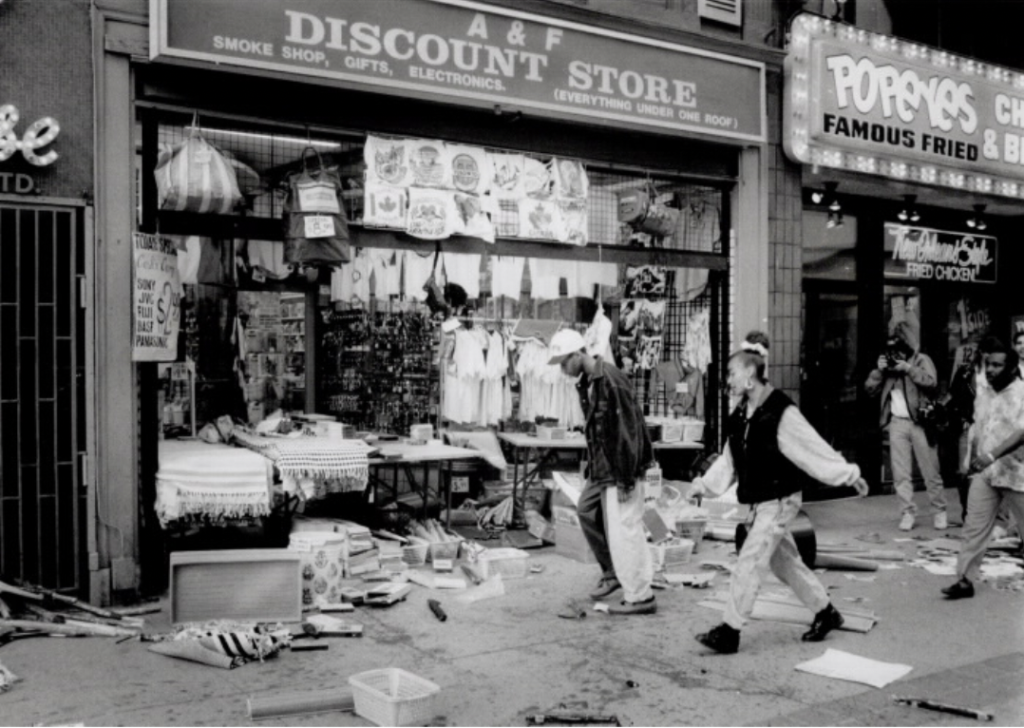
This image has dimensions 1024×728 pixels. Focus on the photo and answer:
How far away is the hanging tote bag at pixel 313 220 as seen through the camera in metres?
8.62

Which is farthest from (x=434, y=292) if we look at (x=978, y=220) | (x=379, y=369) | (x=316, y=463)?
(x=978, y=220)

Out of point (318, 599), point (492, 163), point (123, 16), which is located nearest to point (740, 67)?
point (492, 163)

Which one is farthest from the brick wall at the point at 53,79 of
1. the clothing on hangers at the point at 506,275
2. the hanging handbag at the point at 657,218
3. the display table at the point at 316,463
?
the hanging handbag at the point at 657,218

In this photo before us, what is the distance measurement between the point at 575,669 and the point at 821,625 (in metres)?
1.80

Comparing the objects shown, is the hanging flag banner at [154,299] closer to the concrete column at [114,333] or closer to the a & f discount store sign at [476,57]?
the concrete column at [114,333]

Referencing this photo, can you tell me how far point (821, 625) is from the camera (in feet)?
22.8

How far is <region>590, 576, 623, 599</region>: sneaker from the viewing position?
801 centimetres

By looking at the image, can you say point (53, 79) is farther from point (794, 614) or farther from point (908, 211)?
point (908, 211)

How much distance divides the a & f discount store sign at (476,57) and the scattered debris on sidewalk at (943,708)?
6.14 meters

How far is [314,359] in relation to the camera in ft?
35.4

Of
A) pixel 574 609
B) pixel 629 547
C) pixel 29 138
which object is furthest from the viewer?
pixel 574 609

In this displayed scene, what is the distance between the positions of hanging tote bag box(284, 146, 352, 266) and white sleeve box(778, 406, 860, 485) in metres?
4.03

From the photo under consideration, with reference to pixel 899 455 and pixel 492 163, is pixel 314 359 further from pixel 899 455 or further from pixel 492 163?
pixel 899 455

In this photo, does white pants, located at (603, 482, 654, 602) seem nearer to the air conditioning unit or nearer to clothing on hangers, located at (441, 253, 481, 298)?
clothing on hangers, located at (441, 253, 481, 298)
